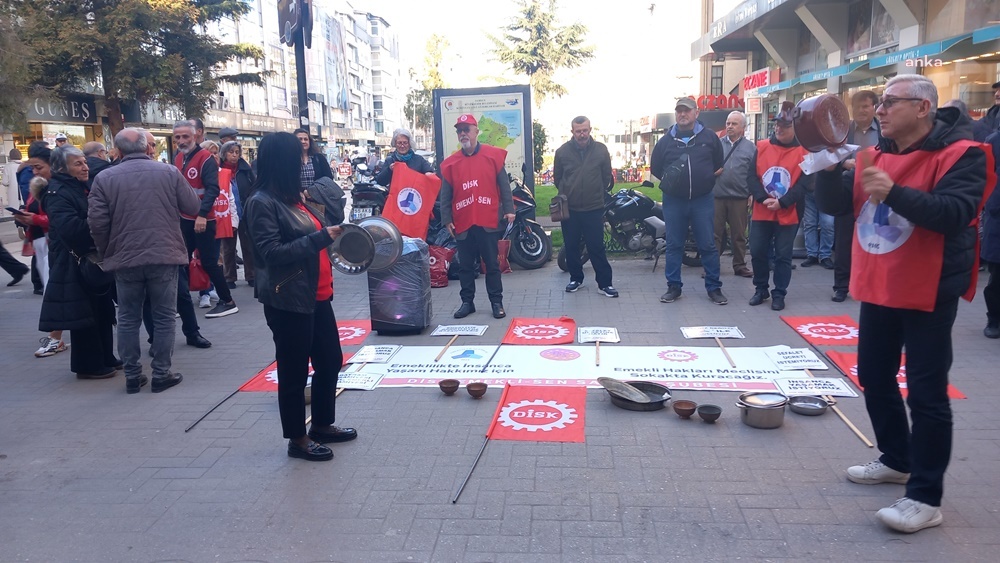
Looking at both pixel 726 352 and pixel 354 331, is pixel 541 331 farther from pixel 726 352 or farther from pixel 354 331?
pixel 354 331

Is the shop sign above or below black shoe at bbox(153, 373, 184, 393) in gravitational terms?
above

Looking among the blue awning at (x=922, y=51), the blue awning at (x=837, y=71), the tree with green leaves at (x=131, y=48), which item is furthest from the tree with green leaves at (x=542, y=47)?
the blue awning at (x=922, y=51)

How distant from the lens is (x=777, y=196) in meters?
7.70

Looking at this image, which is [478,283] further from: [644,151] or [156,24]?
[644,151]

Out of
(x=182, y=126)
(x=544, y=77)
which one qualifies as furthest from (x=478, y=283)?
(x=544, y=77)

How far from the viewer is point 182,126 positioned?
7.94 m

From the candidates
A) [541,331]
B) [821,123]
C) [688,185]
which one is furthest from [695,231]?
[821,123]

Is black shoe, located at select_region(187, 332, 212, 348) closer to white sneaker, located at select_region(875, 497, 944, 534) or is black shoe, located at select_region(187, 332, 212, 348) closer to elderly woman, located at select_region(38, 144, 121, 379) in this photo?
elderly woman, located at select_region(38, 144, 121, 379)

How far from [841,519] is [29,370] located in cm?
640

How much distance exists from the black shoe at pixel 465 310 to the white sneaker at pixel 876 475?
187 inches

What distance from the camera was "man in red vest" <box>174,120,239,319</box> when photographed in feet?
25.4

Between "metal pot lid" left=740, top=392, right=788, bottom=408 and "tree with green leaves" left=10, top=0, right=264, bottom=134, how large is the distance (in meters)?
24.3

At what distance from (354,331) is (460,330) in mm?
1084

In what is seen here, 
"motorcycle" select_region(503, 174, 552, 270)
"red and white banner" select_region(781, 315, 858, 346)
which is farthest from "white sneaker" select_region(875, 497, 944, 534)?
"motorcycle" select_region(503, 174, 552, 270)
